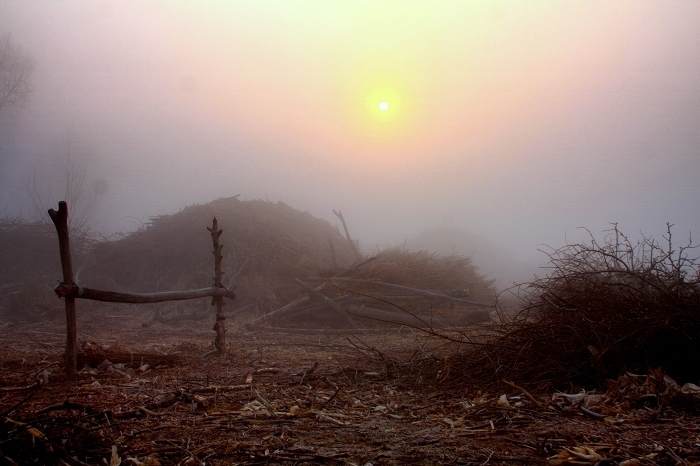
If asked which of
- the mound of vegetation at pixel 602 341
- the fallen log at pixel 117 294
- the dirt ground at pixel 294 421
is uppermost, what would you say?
the fallen log at pixel 117 294

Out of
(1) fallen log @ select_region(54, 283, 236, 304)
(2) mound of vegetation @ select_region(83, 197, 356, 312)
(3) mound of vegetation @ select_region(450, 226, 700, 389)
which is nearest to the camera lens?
(3) mound of vegetation @ select_region(450, 226, 700, 389)

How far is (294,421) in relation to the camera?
3324mm

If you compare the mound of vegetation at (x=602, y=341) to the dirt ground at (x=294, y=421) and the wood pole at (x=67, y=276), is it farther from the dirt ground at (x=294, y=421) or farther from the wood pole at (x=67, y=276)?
the wood pole at (x=67, y=276)

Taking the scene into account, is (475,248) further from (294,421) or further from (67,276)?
(294,421)

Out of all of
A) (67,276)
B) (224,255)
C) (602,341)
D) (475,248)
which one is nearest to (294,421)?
(602,341)

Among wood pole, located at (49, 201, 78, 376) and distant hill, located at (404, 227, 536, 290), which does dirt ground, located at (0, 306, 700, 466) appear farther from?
distant hill, located at (404, 227, 536, 290)

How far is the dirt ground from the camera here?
2537 millimetres

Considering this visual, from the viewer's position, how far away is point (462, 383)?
433cm

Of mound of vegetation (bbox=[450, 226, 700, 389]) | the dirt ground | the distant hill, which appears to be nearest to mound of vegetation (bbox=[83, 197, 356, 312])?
the dirt ground

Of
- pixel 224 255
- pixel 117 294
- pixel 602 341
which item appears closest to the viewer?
pixel 602 341

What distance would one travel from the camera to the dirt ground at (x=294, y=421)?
2.54 metres

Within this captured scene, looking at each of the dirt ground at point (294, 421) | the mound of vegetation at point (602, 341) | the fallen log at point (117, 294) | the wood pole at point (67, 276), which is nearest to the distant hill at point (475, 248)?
the fallen log at point (117, 294)

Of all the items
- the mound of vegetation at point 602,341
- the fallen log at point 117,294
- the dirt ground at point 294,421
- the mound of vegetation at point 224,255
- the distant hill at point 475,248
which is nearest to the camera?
the dirt ground at point 294,421

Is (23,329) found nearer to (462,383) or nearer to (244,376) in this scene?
(244,376)
